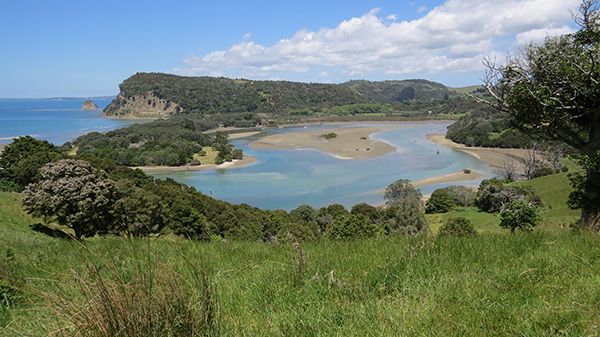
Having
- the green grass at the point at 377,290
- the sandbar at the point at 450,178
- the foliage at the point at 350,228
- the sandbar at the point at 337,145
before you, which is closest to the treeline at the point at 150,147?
the sandbar at the point at 337,145

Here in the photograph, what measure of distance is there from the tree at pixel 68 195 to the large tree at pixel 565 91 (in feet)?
47.7

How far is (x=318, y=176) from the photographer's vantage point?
5453 centimetres

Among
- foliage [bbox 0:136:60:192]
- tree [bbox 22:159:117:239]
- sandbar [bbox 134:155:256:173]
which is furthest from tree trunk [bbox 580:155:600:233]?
sandbar [bbox 134:155:256:173]

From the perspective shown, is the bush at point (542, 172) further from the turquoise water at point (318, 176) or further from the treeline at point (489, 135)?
the treeline at point (489, 135)

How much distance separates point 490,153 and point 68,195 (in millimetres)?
80369

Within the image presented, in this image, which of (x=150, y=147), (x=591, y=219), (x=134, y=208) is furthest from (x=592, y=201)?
(x=150, y=147)

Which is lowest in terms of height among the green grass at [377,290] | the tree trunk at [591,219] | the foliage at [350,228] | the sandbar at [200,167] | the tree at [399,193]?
the sandbar at [200,167]

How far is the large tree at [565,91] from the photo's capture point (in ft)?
24.5

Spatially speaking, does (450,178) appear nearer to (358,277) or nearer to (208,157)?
(208,157)

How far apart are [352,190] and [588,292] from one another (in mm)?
44412

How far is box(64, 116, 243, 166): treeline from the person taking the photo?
7206 cm

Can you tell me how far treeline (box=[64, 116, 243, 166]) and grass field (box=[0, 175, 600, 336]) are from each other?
67.7m

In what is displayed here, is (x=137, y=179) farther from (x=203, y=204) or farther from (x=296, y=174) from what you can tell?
(x=296, y=174)

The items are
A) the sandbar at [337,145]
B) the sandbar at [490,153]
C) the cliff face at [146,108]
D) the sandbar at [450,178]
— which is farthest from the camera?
the cliff face at [146,108]
